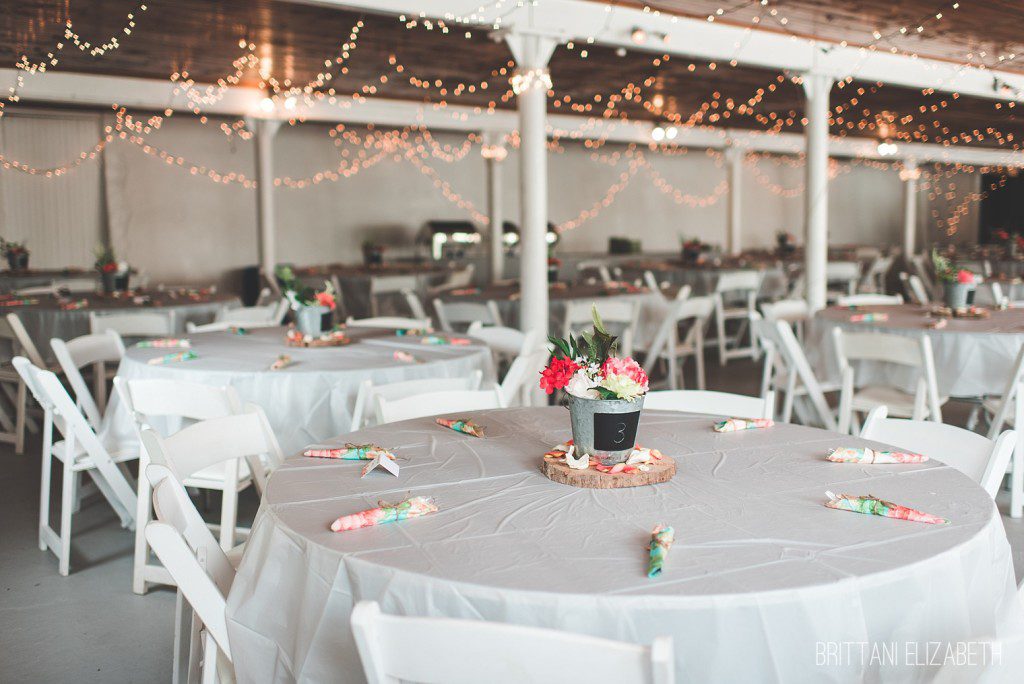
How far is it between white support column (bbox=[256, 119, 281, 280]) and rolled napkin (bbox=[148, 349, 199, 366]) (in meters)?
7.25

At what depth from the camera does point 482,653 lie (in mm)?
1329

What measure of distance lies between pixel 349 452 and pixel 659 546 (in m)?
1.02

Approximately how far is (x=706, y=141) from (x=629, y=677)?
14.7m

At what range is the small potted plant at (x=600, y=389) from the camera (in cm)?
216

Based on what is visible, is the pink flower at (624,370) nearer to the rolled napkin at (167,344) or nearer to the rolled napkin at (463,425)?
the rolled napkin at (463,425)

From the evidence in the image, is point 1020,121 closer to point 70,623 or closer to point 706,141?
point 706,141

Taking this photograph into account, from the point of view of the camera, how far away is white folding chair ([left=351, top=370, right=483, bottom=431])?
321 cm

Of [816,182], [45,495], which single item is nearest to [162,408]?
[45,495]

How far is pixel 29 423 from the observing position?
6.30 meters

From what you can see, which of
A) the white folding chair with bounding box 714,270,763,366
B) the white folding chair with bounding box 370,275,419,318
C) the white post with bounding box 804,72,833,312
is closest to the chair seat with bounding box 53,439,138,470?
the white folding chair with bounding box 370,275,419,318

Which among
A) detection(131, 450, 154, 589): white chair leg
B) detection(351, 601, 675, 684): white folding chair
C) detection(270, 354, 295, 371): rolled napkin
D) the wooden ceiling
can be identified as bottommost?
detection(131, 450, 154, 589): white chair leg

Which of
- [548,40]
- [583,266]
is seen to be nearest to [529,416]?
[548,40]

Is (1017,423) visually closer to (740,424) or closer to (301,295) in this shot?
(740,424)

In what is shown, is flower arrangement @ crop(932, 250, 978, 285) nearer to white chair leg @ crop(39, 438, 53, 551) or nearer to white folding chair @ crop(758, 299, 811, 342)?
white folding chair @ crop(758, 299, 811, 342)
